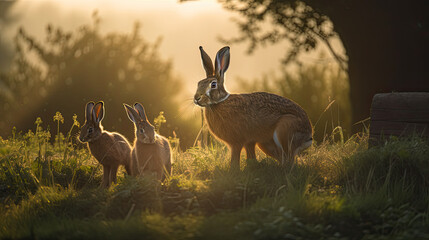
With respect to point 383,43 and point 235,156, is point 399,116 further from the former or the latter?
point 383,43

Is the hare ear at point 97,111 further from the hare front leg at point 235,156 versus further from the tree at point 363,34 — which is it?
the tree at point 363,34

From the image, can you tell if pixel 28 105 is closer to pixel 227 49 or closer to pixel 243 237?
pixel 227 49

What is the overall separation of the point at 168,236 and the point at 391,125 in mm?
4513

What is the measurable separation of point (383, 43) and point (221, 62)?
5.03 meters

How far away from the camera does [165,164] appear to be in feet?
23.3

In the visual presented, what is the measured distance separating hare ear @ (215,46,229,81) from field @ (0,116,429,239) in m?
1.20

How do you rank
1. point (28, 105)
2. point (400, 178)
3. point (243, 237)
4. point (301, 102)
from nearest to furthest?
1. point (243, 237)
2. point (400, 178)
3. point (301, 102)
4. point (28, 105)

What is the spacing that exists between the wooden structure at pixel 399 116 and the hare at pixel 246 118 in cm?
144

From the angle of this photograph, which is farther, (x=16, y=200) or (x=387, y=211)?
(x=16, y=200)

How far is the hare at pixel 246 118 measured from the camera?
6.90 metres

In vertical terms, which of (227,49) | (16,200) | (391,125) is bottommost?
(16,200)

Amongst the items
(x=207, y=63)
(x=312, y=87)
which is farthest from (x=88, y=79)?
(x=207, y=63)

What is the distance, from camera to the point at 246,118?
6.94 metres

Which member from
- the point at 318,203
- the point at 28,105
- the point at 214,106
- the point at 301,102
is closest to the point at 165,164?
the point at 214,106
